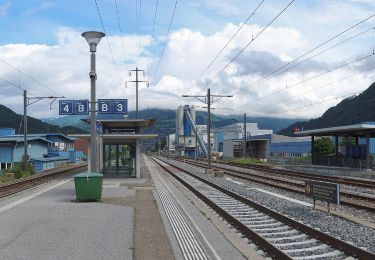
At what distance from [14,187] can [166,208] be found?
12.4m

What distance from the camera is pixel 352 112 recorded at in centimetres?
13000

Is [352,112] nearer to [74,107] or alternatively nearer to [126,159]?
[126,159]

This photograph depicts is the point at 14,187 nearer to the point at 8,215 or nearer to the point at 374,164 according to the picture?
the point at 8,215

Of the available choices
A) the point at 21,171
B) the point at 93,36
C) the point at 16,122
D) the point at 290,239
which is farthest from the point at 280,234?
the point at 16,122

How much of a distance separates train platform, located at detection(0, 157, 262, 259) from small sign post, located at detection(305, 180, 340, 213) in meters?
3.09

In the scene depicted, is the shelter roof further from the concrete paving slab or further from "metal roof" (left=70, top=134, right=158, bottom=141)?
the concrete paving slab

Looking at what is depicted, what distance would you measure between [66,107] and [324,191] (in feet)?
41.8

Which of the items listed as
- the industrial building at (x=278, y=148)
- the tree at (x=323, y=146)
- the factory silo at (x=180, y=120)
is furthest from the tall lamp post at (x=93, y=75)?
the factory silo at (x=180, y=120)

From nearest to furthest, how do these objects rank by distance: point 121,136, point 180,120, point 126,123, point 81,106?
point 81,106 < point 121,136 < point 126,123 < point 180,120

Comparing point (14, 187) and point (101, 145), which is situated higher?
point (101, 145)

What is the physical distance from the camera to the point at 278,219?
13.1m

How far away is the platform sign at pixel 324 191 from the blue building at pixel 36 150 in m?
43.7

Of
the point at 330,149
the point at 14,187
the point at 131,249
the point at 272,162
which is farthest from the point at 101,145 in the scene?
the point at 330,149

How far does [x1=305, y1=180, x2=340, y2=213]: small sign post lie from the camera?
13391 millimetres
